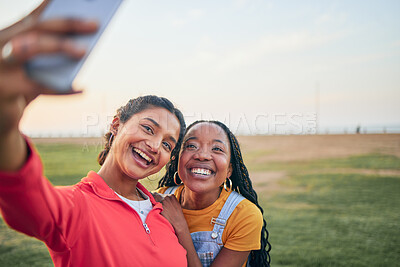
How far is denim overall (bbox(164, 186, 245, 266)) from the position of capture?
7.93 feet

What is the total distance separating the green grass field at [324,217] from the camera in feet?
17.7

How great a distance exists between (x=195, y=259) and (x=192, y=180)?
1.94 ft

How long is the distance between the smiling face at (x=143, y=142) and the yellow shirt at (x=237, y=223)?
0.72 metres

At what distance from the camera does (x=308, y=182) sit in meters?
12.7

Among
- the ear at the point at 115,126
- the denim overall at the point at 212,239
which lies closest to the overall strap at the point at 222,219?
the denim overall at the point at 212,239

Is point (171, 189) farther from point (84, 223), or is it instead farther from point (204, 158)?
point (84, 223)

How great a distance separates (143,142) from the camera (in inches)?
77.3

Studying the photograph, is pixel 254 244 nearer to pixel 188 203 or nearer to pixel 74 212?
pixel 188 203

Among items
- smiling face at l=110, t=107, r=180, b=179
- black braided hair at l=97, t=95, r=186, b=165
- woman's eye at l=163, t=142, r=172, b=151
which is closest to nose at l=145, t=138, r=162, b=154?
smiling face at l=110, t=107, r=180, b=179

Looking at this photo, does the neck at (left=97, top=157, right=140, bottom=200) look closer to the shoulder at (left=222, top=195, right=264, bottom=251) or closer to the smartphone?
the shoulder at (left=222, top=195, right=264, bottom=251)

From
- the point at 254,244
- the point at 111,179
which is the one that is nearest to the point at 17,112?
the point at 111,179

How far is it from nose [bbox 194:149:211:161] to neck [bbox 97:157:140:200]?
637mm

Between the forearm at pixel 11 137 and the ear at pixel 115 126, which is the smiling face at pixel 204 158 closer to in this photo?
the ear at pixel 115 126

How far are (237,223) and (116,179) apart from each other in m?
0.96
